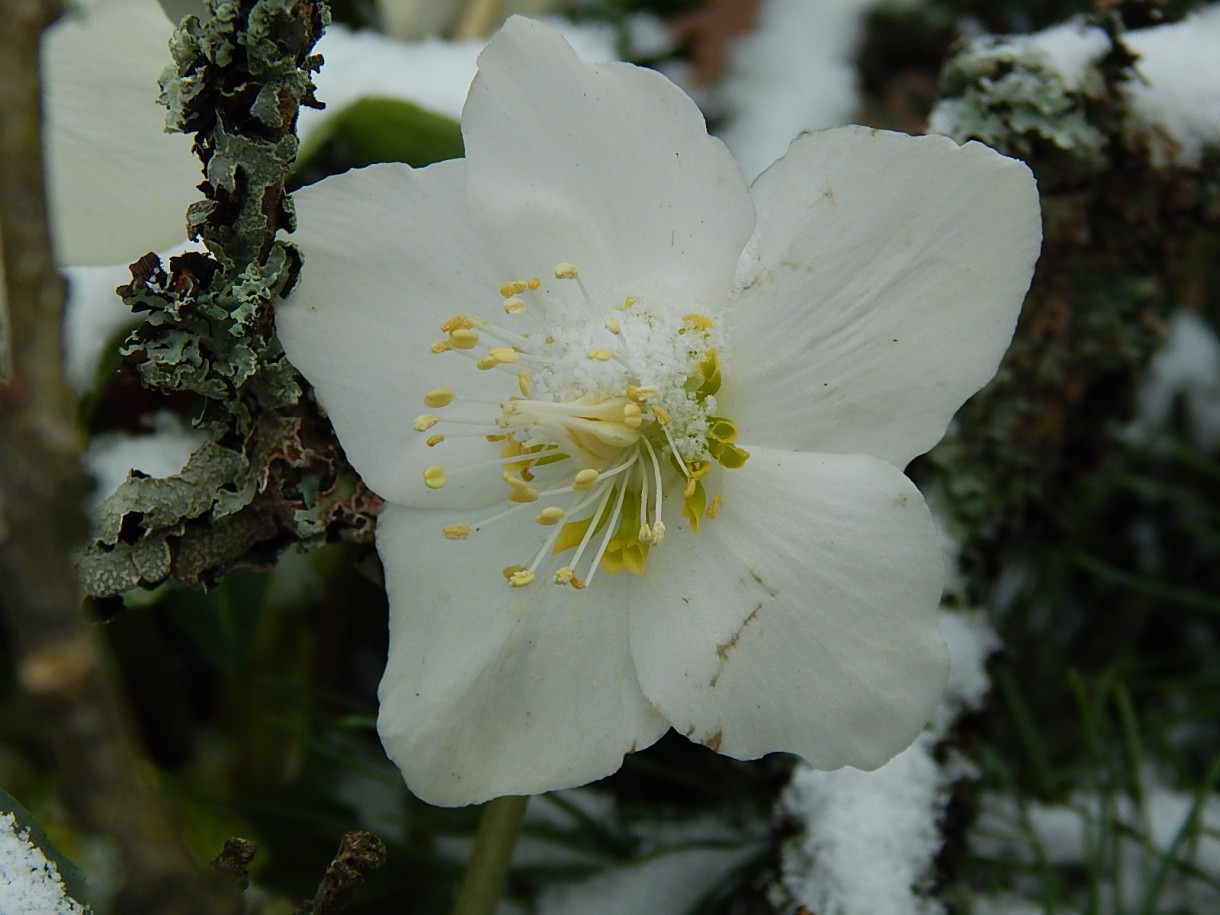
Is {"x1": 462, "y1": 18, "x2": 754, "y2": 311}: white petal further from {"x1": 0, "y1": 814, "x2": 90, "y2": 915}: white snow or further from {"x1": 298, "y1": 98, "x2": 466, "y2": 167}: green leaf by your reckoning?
{"x1": 0, "y1": 814, "x2": 90, "y2": 915}: white snow

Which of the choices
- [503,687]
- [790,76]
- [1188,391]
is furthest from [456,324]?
[1188,391]

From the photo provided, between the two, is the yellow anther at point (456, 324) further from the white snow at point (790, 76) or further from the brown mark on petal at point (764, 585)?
the white snow at point (790, 76)

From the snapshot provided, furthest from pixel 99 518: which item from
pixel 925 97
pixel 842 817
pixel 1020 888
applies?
pixel 925 97

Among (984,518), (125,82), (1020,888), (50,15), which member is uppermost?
(50,15)

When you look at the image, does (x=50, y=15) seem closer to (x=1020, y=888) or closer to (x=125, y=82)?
(x=125, y=82)

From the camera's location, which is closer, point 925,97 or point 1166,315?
point 1166,315

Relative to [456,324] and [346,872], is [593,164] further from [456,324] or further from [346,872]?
[346,872]

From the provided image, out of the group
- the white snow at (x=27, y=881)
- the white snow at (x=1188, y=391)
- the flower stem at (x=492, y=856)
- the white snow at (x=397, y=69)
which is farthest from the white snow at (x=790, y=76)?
the white snow at (x=27, y=881)
